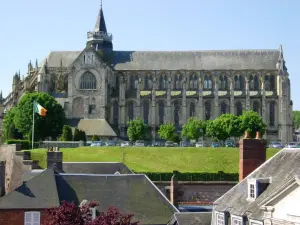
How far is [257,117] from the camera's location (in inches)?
3533

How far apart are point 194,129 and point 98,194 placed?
217 feet

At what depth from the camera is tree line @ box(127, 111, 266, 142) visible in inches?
3502

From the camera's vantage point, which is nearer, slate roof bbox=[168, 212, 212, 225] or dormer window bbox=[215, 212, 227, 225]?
dormer window bbox=[215, 212, 227, 225]

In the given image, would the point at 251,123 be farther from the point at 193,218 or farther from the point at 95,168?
the point at 193,218

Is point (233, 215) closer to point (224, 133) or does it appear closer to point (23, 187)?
point (23, 187)

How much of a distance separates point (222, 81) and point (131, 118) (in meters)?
18.2

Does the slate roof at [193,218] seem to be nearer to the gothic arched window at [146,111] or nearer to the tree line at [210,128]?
the tree line at [210,128]

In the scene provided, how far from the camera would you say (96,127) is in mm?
92125

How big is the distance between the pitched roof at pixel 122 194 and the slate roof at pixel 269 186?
4898 mm

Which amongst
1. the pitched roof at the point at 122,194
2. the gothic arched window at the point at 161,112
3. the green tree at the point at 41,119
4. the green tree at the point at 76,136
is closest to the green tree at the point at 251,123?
the gothic arched window at the point at 161,112

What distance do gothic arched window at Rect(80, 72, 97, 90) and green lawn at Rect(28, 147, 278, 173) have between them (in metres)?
28.0

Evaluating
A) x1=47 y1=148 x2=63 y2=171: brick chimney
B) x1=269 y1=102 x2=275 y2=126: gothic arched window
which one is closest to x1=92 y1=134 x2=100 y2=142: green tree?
x1=269 y1=102 x2=275 y2=126: gothic arched window

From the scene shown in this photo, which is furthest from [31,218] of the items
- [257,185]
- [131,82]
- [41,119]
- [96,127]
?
[131,82]

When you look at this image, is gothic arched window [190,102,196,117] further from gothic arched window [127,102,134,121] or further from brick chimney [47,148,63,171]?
brick chimney [47,148,63,171]
